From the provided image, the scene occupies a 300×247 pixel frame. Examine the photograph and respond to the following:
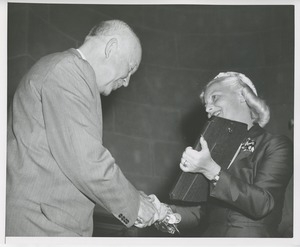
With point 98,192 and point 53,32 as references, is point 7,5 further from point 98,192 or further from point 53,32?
point 98,192

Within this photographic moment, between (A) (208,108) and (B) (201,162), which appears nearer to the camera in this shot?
(B) (201,162)

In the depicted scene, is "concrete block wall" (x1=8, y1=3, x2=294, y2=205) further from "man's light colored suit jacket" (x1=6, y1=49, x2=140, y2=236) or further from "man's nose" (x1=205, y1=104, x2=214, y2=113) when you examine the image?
"man's light colored suit jacket" (x1=6, y1=49, x2=140, y2=236)

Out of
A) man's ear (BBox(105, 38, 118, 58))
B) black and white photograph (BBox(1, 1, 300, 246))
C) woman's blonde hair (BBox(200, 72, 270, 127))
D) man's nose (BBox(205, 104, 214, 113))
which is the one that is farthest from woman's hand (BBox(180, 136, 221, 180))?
man's ear (BBox(105, 38, 118, 58))

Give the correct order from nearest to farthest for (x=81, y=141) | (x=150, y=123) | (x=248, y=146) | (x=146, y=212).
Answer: (x=81, y=141) < (x=146, y=212) < (x=248, y=146) < (x=150, y=123)

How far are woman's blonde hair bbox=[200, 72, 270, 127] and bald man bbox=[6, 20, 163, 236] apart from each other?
0.80 metres

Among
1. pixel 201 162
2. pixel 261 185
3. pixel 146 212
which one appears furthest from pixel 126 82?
pixel 261 185

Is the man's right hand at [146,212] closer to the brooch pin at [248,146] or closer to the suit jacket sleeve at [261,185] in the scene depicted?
the suit jacket sleeve at [261,185]

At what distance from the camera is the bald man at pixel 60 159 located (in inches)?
121

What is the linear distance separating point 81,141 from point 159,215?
2.33ft

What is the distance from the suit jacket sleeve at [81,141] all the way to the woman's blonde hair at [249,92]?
784mm

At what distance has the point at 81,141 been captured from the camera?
10.1 ft

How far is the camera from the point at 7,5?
136 inches

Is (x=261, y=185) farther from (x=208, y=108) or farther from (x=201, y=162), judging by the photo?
(x=208, y=108)

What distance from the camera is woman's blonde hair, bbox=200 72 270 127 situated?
352cm
